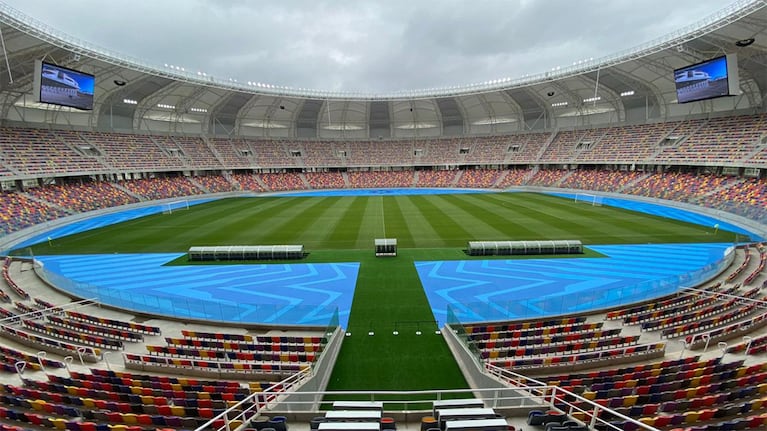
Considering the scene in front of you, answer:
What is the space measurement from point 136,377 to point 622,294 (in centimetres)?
1881

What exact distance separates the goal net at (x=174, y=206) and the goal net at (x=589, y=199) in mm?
55502

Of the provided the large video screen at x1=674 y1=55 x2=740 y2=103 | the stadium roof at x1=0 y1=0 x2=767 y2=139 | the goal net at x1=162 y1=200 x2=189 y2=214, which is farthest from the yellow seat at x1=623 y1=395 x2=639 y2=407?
the goal net at x1=162 y1=200 x2=189 y2=214

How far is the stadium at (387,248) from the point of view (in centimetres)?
823

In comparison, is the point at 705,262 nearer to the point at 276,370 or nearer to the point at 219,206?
the point at 276,370

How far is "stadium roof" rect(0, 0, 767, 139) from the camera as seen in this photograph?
115ft

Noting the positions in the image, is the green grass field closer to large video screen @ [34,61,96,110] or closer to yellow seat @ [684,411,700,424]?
yellow seat @ [684,411,700,424]

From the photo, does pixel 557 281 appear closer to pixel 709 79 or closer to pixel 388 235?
pixel 388 235

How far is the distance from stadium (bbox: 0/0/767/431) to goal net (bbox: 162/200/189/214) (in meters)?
0.74

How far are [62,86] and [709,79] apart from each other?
67.8 m

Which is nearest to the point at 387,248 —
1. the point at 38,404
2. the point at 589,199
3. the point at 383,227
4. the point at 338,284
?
the point at 338,284

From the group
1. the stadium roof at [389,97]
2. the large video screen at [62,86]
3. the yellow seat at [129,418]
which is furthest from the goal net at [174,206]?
the yellow seat at [129,418]

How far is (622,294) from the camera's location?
15430mm

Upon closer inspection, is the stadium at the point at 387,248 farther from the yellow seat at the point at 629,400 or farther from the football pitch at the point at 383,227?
the football pitch at the point at 383,227

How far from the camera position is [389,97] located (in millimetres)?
67438
